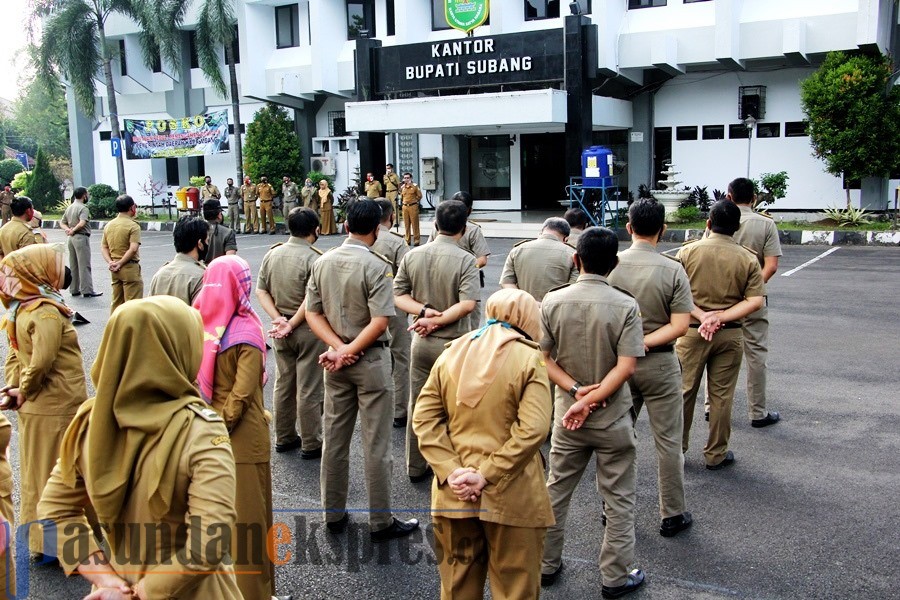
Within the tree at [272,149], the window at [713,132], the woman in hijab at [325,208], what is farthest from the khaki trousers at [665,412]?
the tree at [272,149]

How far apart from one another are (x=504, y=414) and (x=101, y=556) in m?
1.52

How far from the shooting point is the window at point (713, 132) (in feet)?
75.5

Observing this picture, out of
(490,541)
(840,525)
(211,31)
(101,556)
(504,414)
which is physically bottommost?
(840,525)

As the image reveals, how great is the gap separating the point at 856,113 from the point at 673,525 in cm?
1736

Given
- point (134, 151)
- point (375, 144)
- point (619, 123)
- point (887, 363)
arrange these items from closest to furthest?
1. point (887, 363)
2. point (619, 123)
3. point (375, 144)
4. point (134, 151)

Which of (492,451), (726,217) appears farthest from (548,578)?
(726,217)

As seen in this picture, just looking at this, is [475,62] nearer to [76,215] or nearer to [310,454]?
[76,215]

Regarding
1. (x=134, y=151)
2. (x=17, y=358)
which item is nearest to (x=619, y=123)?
(x=134, y=151)

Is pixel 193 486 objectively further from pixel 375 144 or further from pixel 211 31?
pixel 211 31

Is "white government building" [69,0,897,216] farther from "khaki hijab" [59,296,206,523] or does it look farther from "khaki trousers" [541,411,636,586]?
"khaki hijab" [59,296,206,523]

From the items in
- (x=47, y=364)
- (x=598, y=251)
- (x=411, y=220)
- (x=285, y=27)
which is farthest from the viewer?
(x=285, y=27)

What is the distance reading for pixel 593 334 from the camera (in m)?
4.14

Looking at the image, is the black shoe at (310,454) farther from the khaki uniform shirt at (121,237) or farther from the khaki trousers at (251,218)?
the khaki trousers at (251,218)

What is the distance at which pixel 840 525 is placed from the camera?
483 centimetres
